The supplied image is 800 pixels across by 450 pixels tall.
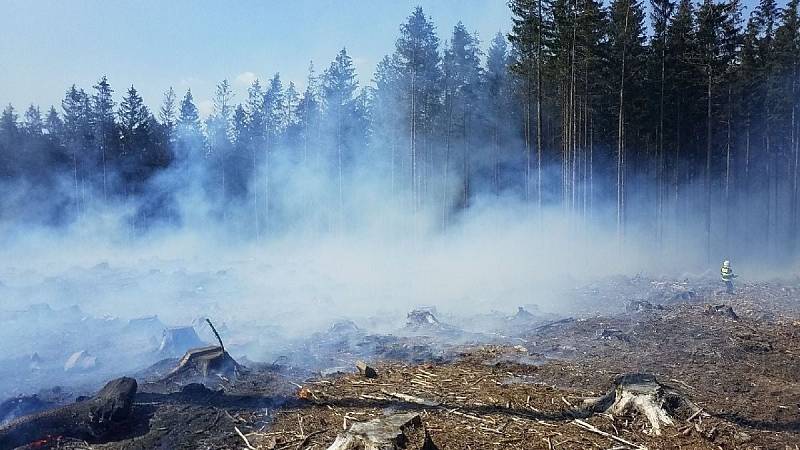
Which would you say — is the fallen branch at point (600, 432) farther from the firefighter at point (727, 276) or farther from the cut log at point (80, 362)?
the firefighter at point (727, 276)

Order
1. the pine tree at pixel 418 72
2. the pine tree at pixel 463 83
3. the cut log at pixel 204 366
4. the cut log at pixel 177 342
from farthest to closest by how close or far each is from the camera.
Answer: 1. the pine tree at pixel 463 83
2. the pine tree at pixel 418 72
3. the cut log at pixel 177 342
4. the cut log at pixel 204 366

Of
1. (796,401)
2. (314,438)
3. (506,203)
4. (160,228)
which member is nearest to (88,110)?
(160,228)

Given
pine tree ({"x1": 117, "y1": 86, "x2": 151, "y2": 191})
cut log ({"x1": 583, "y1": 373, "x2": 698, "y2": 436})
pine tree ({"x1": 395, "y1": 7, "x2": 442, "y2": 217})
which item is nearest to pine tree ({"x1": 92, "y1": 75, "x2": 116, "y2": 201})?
pine tree ({"x1": 117, "y1": 86, "x2": 151, "y2": 191})

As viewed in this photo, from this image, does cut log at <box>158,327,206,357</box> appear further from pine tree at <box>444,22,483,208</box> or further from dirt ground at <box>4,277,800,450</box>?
pine tree at <box>444,22,483,208</box>

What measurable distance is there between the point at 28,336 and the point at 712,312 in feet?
59.4

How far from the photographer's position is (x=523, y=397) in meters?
7.16

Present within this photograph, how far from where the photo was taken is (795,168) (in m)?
31.9

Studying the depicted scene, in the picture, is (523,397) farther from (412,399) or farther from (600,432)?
(412,399)

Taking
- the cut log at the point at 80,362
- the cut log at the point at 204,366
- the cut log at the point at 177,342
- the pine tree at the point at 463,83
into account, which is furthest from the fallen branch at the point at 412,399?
the pine tree at the point at 463,83

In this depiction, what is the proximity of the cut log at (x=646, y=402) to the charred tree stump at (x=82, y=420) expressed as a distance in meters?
6.17

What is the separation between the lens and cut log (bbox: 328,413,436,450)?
4875 mm

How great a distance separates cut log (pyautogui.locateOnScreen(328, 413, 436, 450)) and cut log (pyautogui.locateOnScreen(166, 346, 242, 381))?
432cm

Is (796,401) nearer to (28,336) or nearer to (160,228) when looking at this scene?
(28,336)

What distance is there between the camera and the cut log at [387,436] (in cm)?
488
